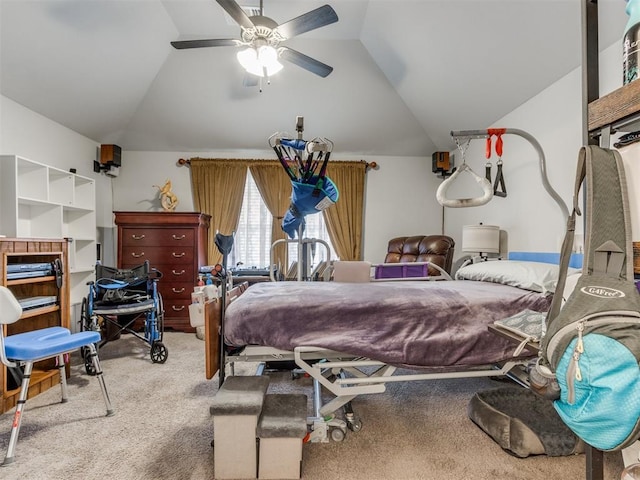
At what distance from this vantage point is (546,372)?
0.80 meters

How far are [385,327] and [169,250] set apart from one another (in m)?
3.33

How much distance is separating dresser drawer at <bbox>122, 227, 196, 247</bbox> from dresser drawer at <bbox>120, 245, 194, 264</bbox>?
5cm

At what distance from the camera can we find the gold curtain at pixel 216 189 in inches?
191

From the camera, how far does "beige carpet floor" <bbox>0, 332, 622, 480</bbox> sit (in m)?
1.62

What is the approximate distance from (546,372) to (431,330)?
979 mm

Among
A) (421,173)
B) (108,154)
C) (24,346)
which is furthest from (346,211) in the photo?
(24,346)

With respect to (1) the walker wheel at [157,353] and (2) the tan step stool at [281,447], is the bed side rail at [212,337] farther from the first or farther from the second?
(1) the walker wheel at [157,353]

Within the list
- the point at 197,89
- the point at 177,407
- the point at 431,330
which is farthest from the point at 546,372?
the point at 197,89

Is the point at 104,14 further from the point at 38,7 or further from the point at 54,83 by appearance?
the point at 54,83

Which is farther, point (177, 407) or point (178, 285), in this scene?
point (178, 285)

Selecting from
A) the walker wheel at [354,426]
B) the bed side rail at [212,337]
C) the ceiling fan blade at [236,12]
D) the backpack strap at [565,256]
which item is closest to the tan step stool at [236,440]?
the bed side rail at [212,337]

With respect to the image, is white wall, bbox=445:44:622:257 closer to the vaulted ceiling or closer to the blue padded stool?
the vaulted ceiling

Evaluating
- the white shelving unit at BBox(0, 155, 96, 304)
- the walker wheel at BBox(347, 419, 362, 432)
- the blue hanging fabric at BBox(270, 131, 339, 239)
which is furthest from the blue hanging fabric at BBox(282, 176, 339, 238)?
the white shelving unit at BBox(0, 155, 96, 304)

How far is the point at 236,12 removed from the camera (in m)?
2.22
